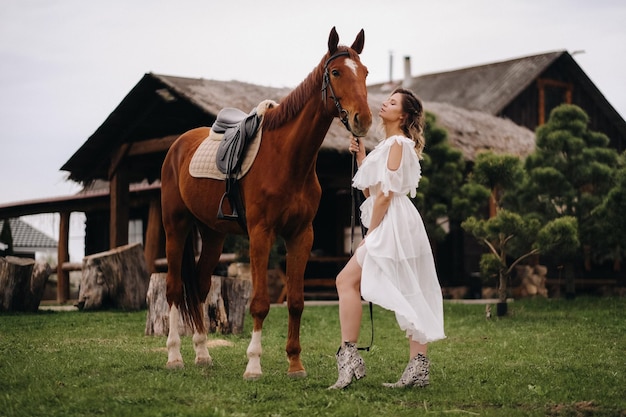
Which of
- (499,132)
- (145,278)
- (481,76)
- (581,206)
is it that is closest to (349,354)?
(145,278)

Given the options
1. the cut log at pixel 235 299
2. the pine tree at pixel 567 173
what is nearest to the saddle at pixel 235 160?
the cut log at pixel 235 299

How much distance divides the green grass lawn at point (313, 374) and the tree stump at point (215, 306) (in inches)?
9.2

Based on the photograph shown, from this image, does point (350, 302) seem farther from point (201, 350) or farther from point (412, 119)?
point (201, 350)

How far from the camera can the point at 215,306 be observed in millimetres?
9305

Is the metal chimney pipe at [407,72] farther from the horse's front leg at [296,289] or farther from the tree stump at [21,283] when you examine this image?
the horse's front leg at [296,289]

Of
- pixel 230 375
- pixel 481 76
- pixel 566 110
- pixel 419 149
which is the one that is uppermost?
pixel 481 76

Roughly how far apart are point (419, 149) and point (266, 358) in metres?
2.52

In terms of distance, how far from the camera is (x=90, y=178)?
1594 centimetres

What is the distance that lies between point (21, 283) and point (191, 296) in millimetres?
5937

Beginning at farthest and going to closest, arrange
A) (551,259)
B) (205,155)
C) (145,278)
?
(551,259) → (145,278) → (205,155)

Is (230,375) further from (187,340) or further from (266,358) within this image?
(187,340)

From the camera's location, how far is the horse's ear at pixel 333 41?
559cm

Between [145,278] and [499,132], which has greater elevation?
[499,132]

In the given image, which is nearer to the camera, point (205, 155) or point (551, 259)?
point (205, 155)
